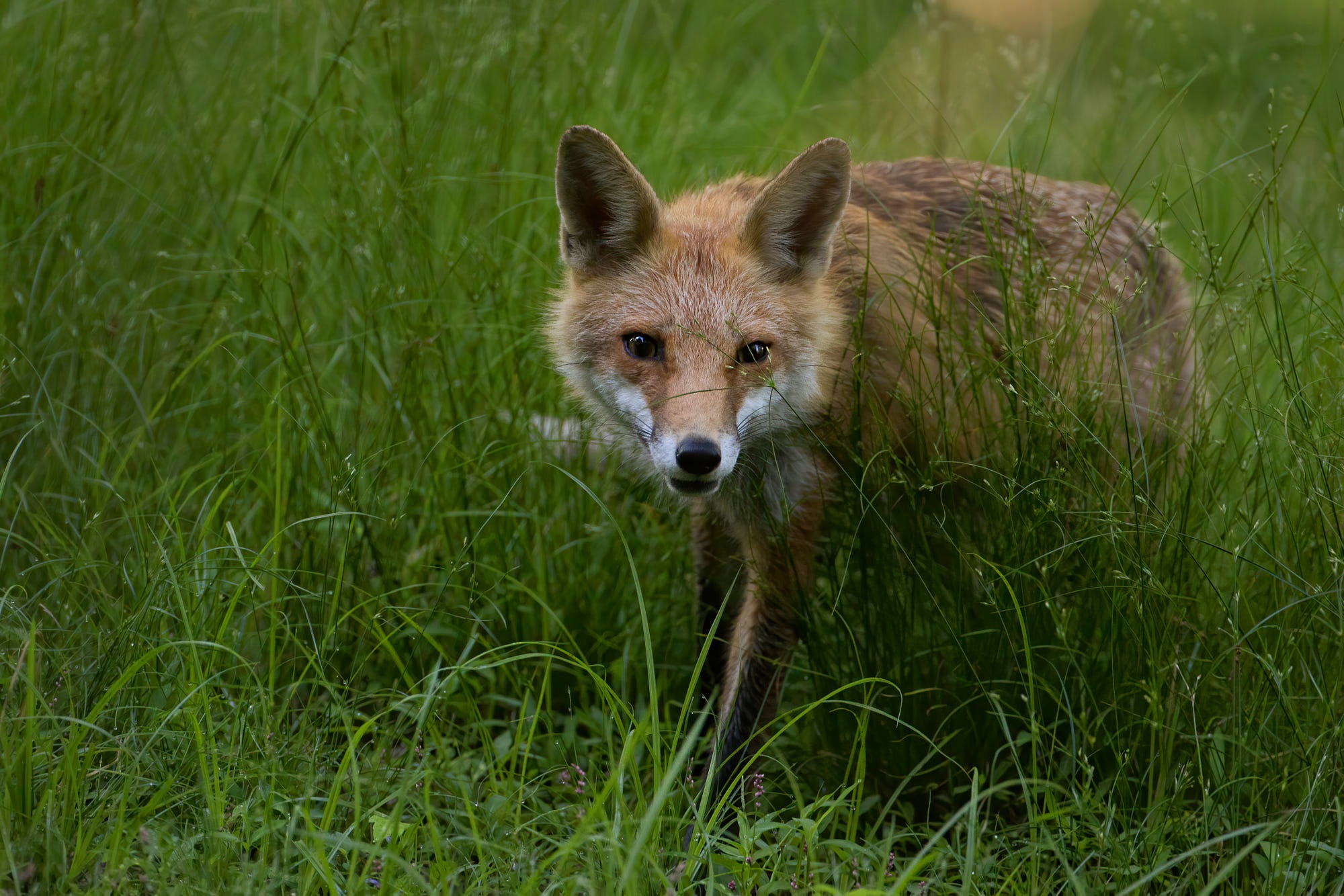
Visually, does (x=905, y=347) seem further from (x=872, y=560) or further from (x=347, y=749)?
(x=347, y=749)

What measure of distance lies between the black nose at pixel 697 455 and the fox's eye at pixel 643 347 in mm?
528

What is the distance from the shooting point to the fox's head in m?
3.31

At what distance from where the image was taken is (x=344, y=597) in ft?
11.5

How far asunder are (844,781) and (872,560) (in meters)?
0.67

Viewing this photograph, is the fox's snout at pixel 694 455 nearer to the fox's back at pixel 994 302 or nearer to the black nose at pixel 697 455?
the black nose at pixel 697 455

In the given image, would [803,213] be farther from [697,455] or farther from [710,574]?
[710,574]

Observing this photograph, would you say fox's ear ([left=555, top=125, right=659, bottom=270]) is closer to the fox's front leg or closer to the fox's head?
the fox's head

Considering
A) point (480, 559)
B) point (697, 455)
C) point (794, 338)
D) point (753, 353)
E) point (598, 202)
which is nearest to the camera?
point (697, 455)

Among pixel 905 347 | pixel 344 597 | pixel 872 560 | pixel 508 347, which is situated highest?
pixel 905 347

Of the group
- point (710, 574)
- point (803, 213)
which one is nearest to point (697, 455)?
point (803, 213)

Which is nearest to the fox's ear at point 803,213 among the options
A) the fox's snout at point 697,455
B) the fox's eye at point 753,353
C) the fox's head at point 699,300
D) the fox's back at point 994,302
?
the fox's head at point 699,300

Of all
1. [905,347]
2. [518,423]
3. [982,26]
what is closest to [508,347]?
[518,423]

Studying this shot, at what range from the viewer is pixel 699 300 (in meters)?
3.48

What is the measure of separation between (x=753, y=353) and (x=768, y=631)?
92cm
